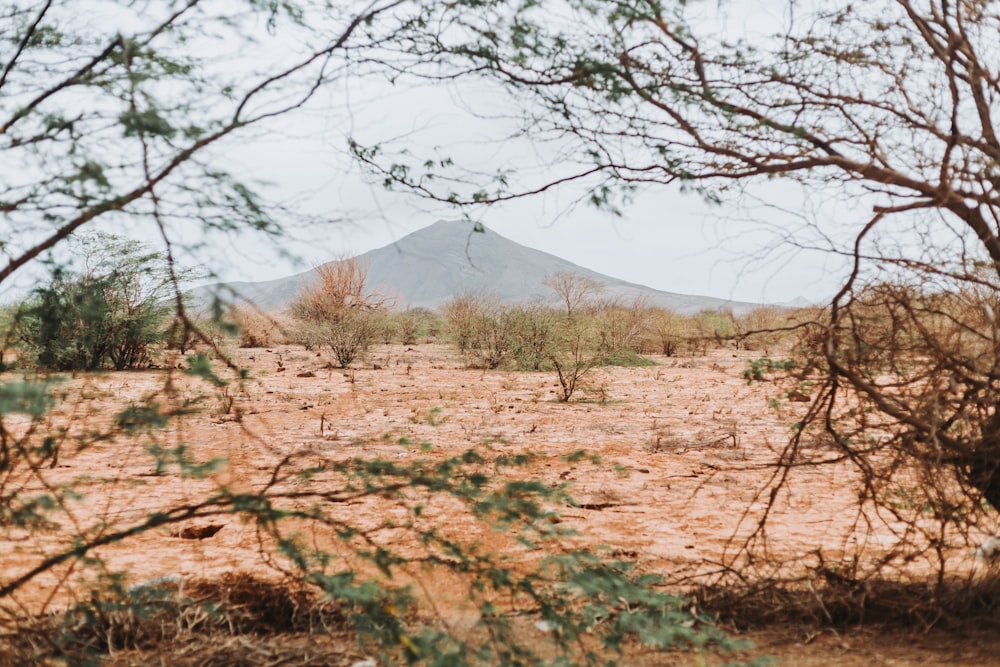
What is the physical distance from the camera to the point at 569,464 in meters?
7.43

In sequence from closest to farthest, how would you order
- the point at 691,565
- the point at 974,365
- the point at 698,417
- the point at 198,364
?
the point at 198,364 → the point at 974,365 → the point at 691,565 → the point at 698,417

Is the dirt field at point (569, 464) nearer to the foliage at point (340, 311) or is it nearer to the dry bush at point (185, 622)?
the dry bush at point (185, 622)

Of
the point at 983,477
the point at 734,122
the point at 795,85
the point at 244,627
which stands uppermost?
the point at 795,85

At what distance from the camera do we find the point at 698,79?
11.5ft

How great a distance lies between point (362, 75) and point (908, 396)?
9.88ft

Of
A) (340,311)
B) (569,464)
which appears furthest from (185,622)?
(340,311)

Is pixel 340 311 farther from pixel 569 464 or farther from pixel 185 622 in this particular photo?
pixel 185 622

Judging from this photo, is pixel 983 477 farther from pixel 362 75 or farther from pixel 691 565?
pixel 362 75

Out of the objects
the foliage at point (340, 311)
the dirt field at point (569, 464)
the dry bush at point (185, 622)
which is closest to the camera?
the dry bush at point (185, 622)

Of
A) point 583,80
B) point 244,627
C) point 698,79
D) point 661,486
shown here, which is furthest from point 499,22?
point 661,486

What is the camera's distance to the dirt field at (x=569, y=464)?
11.3 feet

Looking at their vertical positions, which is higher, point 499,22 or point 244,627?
point 499,22

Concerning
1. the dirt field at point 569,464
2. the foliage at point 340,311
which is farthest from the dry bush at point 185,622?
the foliage at point 340,311

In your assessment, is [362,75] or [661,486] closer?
[362,75]
